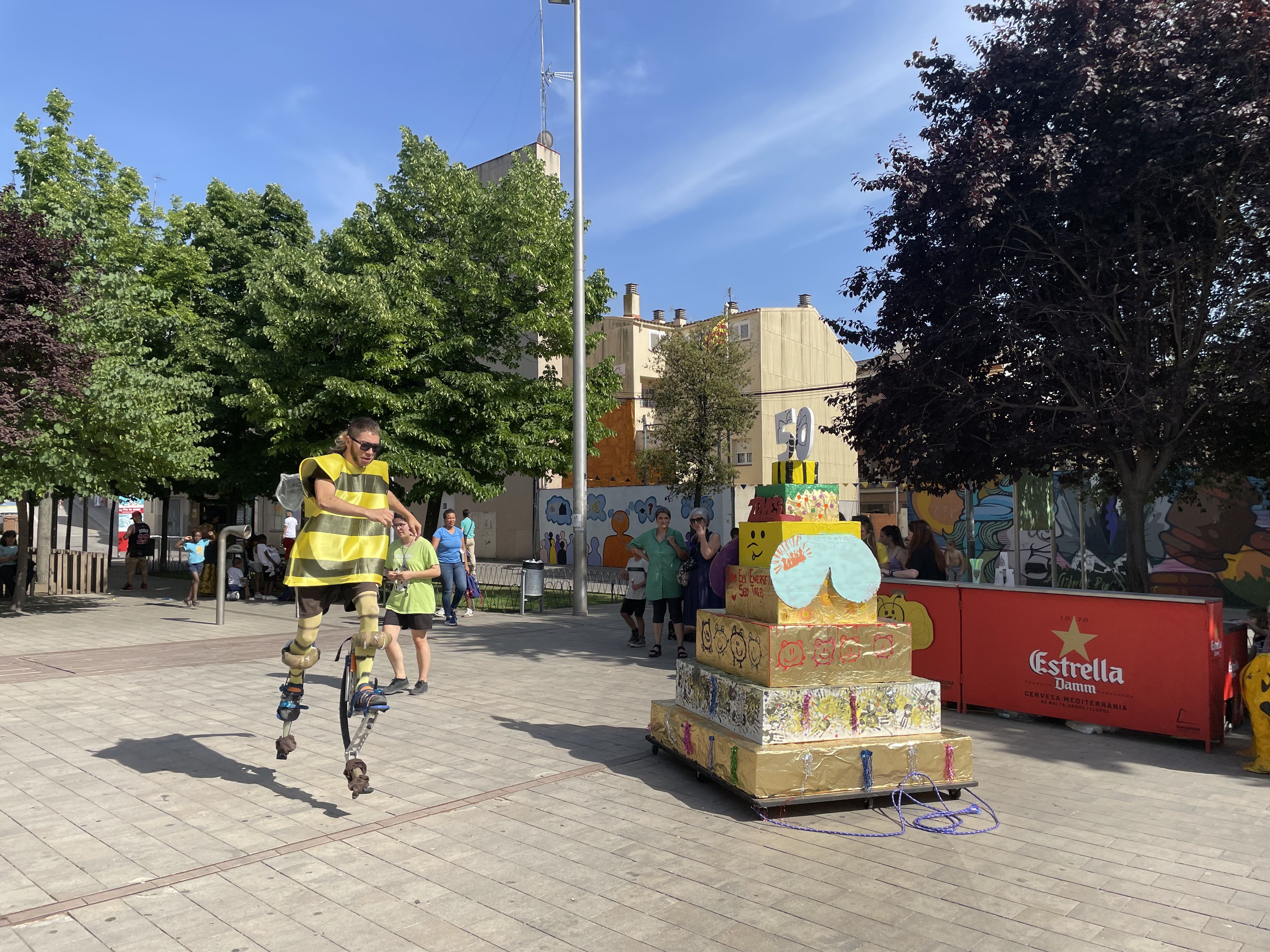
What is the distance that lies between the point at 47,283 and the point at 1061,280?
45.7ft

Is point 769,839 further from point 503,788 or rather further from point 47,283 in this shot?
point 47,283

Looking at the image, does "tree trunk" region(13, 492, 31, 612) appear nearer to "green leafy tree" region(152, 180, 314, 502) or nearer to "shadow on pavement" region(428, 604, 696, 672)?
"green leafy tree" region(152, 180, 314, 502)

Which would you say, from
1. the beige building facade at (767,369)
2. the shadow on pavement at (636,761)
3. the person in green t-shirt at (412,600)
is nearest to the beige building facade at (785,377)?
the beige building facade at (767,369)

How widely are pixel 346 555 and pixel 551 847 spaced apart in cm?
203

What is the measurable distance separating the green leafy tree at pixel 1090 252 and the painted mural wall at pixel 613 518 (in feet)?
51.3

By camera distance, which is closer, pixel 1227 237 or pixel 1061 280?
pixel 1227 237

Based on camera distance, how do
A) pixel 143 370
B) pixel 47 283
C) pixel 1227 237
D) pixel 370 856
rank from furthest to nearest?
pixel 143 370 < pixel 47 283 < pixel 1227 237 < pixel 370 856

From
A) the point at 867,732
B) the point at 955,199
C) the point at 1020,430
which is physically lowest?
the point at 867,732

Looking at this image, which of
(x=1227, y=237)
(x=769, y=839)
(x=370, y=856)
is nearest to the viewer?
(x=370, y=856)

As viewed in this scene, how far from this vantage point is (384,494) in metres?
5.41

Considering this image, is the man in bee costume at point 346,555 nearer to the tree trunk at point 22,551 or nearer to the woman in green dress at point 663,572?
the woman in green dress at point 663,572

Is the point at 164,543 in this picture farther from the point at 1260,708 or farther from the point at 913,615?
the point at 1260,708

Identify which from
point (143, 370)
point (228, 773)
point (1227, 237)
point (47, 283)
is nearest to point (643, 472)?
point (143, 370)

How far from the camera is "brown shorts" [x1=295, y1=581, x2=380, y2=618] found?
5.26m
